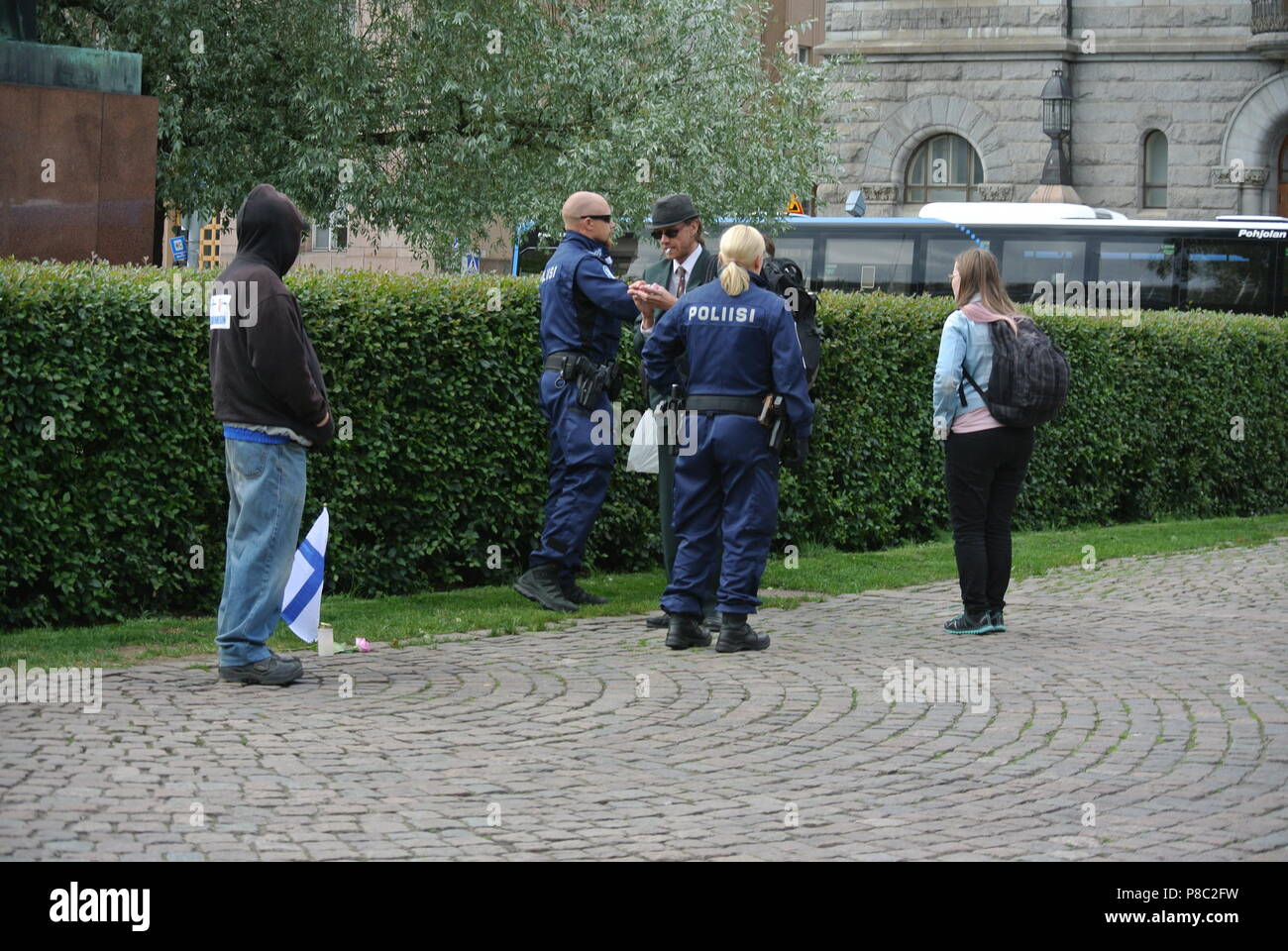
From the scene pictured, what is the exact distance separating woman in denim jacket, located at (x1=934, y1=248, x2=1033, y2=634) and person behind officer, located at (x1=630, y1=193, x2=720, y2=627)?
122 centimetres

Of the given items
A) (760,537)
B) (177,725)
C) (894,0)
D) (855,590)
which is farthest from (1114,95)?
(177,725)

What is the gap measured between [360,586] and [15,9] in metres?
4.56

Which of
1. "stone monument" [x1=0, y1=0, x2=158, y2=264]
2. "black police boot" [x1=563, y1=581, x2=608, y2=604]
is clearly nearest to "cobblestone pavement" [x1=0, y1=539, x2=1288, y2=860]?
"black police boot" [x1=563, y1=581, x2=608, y2=604]

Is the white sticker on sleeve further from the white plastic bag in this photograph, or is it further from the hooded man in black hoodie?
the white plastic bag

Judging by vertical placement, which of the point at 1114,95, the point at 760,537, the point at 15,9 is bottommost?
the point at 760,537

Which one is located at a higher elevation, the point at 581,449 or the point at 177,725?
the point at 581,449

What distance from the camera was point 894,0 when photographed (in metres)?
36.8

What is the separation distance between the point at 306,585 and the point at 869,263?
23215 millimetres

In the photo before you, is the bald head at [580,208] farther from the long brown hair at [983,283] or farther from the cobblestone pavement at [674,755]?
the cobblestone pavement at [674,755]

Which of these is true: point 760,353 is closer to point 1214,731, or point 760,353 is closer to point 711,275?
point 711,275

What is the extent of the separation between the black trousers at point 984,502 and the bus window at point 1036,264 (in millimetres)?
19999

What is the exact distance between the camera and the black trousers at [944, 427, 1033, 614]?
9391mm

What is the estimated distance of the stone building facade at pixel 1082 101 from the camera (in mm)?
34875

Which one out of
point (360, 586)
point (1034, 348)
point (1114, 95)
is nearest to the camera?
point (1034, 348)
